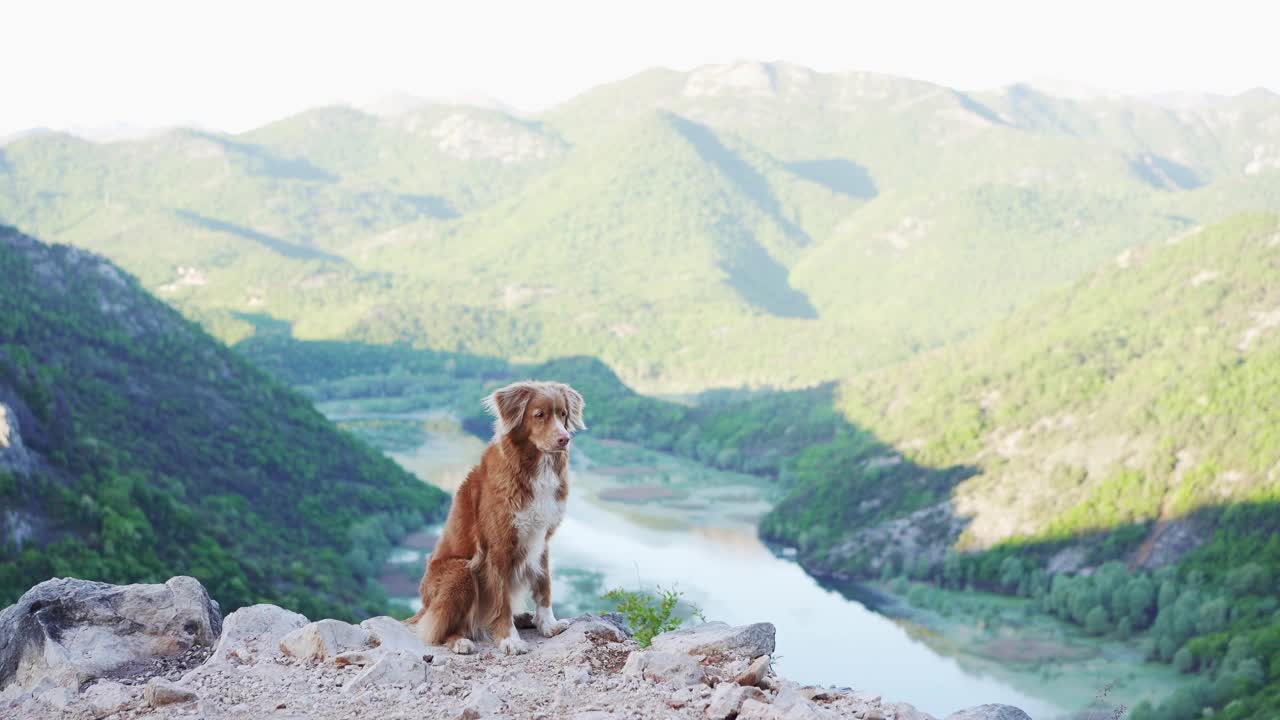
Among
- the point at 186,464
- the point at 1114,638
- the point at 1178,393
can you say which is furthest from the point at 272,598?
the point at 1178,393

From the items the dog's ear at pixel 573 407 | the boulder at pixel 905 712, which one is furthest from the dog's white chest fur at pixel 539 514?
the boulder at pixel 905 712

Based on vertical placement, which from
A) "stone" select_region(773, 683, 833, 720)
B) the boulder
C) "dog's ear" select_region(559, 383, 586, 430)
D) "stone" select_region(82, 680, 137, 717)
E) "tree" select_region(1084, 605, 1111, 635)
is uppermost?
"dog's ear" select_region(559, 383, 586, 430)

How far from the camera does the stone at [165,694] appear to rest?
10.4 meters

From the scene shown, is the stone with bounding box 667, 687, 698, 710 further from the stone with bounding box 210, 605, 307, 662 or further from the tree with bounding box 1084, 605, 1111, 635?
the tree with bounding box 1084, 605, 1111, 635

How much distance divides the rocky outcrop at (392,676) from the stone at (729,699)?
0.04 ft

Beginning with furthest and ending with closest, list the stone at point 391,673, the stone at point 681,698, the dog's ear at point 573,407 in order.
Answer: the dog's ear at point 573,407, the stone at point 391,673, the stone at point 681,698

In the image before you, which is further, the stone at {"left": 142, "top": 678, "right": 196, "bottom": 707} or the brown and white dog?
the brown and white dog

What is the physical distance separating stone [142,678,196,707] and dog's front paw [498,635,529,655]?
276 centimetres

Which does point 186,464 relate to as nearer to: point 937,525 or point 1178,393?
point 937,525

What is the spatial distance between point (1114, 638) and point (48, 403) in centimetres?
5624

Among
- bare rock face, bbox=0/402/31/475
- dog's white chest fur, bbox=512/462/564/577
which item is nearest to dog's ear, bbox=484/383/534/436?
dog's white chest fur, bbox=512/462/564/577

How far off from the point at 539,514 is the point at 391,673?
193 cm

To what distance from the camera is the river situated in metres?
62.3

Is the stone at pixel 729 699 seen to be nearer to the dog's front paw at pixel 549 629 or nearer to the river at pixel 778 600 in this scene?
the dog's front paw at pixel 549 629
